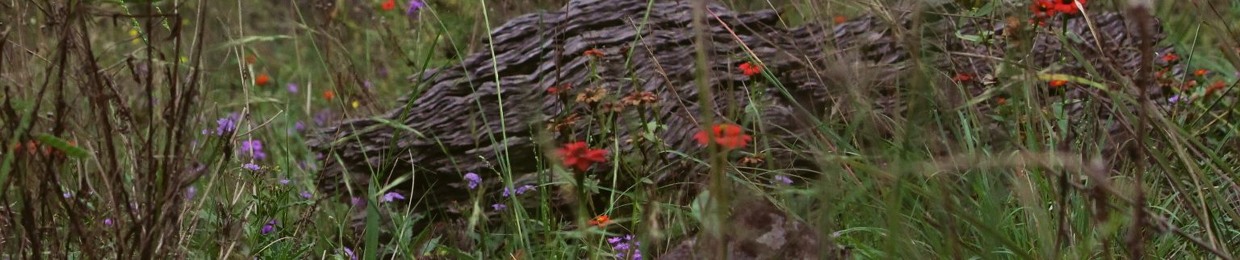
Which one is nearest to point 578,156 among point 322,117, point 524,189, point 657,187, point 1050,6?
point 657,187

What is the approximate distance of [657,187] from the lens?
2490 mm

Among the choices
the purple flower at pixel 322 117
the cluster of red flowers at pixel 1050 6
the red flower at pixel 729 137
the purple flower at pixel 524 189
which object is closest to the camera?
the red flower at pixel 729 137

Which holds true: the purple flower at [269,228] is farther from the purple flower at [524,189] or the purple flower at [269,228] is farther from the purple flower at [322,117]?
the purple flower at [322,117]

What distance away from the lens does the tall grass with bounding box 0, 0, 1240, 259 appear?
4.73 feet

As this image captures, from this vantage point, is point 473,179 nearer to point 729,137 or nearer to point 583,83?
point 583,83

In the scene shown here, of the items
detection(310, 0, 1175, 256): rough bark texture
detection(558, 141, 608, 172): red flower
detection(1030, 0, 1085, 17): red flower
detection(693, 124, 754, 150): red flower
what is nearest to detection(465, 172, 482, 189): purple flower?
detection(310, 0, 1175, 256): rough bark texture

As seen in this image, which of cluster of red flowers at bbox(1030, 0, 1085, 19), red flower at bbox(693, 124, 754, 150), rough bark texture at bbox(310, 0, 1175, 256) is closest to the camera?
red flower at bbox(693, 124, 754, 150)

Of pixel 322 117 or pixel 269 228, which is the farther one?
pixel 322 117

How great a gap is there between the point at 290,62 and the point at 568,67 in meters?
3.15

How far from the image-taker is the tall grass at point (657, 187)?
144cm

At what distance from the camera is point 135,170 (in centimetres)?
163

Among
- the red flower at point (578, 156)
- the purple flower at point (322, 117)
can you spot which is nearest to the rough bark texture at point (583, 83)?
the red flower at point (578, 156)

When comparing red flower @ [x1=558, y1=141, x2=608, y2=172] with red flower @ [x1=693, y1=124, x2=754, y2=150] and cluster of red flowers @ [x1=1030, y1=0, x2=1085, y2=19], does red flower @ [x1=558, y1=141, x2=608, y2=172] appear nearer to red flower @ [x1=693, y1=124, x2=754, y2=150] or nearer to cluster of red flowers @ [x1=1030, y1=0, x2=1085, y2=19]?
red flower @ [x1=693, y1=124, x2=754, y2=150]

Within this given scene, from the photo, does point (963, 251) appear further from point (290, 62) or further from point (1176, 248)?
point (290, 62)
